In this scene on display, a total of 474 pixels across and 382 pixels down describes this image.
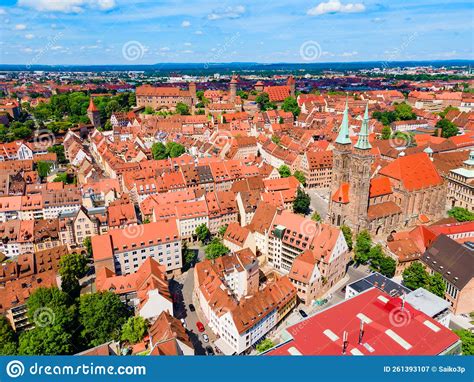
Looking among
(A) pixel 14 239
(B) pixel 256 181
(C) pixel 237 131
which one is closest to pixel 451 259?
(B) pixel 256 181

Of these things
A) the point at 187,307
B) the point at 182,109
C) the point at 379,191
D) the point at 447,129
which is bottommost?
the point at 187,307

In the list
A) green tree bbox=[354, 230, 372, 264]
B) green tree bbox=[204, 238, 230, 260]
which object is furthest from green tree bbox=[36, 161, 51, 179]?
green tree bbox=[354, 230, 372, 264]

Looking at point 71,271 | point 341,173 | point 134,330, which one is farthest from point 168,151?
point 134,330

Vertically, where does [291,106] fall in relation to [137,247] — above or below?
above

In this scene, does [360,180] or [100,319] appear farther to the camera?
[360,180]

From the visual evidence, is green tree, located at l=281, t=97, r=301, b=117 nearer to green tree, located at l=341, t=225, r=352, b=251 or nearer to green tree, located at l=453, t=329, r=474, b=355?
green tree, located at l=341, t=225, r=352, b=251

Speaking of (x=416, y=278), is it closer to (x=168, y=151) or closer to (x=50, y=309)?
(x=50, y=309)

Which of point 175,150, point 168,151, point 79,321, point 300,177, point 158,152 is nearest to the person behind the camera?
point 79,321

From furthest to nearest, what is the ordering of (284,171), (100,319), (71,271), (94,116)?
(94,116) → (284,171) → (71,271) → (100,319)
